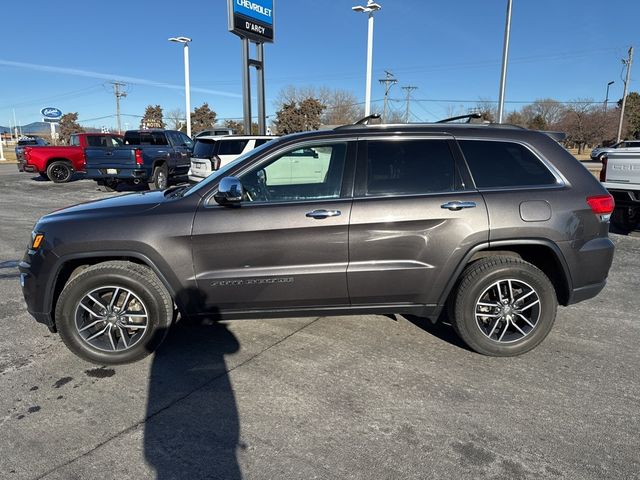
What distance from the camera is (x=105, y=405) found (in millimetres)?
3072

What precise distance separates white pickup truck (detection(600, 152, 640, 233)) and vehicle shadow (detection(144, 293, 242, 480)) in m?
7.18

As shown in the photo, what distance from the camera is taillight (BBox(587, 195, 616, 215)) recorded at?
12.0 feet

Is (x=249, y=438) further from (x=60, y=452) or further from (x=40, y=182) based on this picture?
(x=40, y=182)

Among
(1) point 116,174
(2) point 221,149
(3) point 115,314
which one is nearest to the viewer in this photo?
(3) point 115,314

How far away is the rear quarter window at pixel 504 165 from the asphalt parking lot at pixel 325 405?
1.43 metres

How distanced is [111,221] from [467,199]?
275cm

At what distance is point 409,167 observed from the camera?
3643 millimetres

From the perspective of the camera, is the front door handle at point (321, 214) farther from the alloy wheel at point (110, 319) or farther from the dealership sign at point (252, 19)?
the dealership sign at point (252, 19)

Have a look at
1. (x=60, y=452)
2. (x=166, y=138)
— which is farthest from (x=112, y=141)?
(x=60, y=452)

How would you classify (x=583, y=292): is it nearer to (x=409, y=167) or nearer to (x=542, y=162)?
(x=542, y=162)

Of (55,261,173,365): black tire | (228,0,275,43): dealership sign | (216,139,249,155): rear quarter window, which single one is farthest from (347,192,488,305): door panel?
(228,0,275,43): dealership sign

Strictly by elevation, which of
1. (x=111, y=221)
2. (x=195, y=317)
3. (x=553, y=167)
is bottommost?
(x=195, y=317)

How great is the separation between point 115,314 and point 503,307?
311 cm

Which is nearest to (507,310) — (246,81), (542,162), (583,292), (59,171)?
(583,292)
